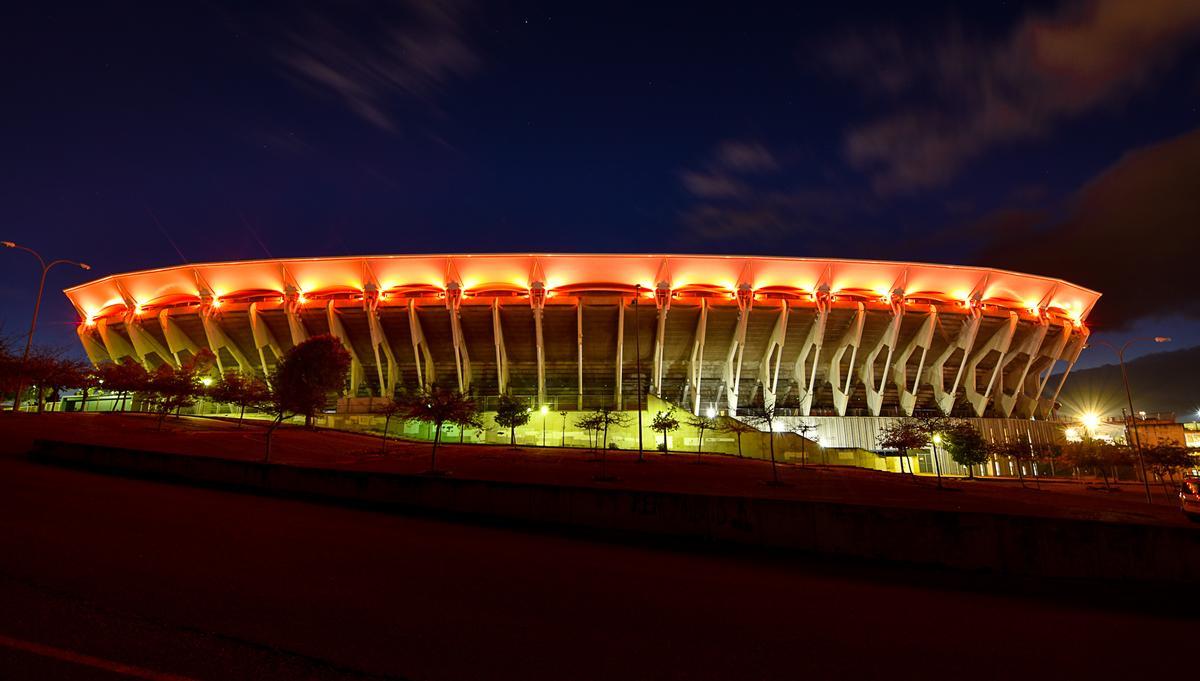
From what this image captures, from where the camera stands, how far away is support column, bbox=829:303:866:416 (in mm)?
37588

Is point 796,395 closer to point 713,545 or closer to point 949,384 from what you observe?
point 949,384

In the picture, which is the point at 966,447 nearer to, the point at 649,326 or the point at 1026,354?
the point at 649,326

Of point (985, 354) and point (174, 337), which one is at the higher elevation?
point (174, 337)

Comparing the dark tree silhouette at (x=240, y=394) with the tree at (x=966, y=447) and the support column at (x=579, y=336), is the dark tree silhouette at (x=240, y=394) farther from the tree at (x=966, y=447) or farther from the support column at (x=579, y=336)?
the tree at (x=966, y=447)

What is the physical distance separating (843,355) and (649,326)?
579 inches

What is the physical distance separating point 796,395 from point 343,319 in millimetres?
34677

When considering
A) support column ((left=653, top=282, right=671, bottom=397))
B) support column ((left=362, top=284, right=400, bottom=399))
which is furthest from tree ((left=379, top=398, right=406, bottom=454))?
support column ((left=653, top=282, right=671, bottom=397))

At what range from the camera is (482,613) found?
440 cm

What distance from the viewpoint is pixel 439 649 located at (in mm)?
3678

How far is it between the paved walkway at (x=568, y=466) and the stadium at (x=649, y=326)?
11875 mm

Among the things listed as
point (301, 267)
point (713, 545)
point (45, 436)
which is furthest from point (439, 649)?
point (301, 267)

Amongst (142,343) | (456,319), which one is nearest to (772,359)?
(456,319)

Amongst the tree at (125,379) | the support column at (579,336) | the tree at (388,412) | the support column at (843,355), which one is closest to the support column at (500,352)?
the support column at (579,336)

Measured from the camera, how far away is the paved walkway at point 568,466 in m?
15.6
